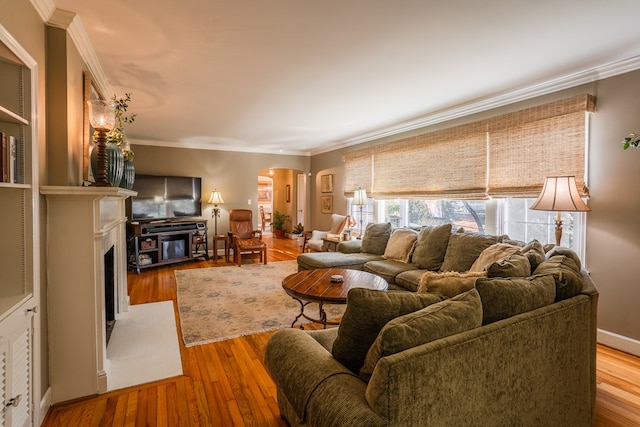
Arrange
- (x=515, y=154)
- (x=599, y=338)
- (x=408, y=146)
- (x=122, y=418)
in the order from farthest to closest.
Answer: (x=408, y=146), (x=515, y=154), (x=599, y=338), (x=122, y=418)

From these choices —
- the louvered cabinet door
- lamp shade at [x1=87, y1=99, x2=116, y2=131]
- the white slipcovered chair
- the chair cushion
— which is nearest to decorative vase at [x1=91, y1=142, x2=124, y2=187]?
lamp shade at [x1=87, y1=99, x2=116, y2=131]

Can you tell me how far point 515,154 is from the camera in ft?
11.4

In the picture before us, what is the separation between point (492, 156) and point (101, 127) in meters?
3.89

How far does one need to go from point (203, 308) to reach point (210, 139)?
12.6ft

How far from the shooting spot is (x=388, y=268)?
369cm

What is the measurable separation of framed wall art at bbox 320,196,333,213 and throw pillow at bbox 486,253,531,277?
5.36m

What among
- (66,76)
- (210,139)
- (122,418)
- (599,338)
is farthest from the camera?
(210,139)

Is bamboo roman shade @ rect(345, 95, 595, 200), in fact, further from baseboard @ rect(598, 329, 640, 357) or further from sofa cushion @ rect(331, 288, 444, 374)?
sofa cushion @ rect(331, 288, 444, 374)

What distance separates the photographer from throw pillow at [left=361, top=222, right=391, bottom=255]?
4.52 meters

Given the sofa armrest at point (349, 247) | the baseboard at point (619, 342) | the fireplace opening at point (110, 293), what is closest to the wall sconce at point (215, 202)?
the sofa armrest at point (349, 247)

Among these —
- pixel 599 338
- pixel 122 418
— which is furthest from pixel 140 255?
pixel 599 338

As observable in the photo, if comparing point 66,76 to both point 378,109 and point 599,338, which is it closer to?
point 378,109

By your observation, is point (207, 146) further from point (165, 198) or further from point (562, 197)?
point (562, 197)

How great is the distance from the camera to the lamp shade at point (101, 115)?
2172 mm
